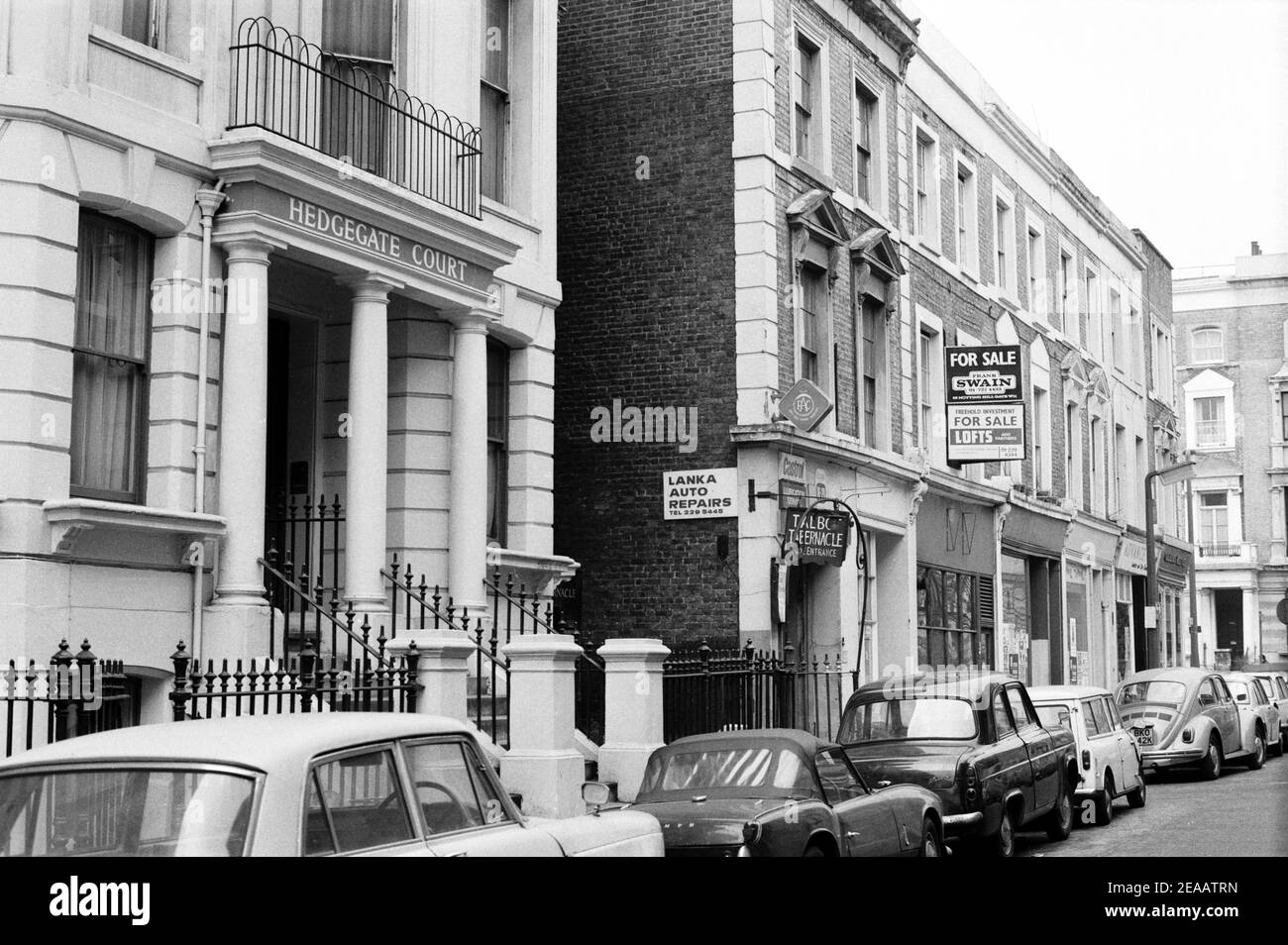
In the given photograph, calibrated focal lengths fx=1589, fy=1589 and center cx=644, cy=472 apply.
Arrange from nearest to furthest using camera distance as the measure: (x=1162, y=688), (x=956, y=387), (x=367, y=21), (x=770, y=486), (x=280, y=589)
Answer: (x=280, y=589) < (x=367, y=21) < (x=770, y=486) < (x=1162, y=688) < (x=956, y=387)

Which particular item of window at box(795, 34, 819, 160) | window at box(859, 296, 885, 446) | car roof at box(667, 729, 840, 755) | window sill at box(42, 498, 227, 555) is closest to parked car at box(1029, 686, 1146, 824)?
car roof at box(667, 729, 840, 755)

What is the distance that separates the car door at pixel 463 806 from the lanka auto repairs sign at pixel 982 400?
66.8ft

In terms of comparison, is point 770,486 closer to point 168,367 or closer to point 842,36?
point 842,36

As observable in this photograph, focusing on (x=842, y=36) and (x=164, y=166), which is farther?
(x=842, y=36)

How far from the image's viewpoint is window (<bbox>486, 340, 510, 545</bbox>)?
61.2 feet

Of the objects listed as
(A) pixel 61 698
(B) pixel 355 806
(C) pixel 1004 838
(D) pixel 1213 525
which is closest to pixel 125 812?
(B) pixel 355 806

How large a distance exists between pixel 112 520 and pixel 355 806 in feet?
22.8

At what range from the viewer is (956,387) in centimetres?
2698

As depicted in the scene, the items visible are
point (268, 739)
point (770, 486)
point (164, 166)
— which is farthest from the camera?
point (770, 486)

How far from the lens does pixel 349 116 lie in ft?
52.2

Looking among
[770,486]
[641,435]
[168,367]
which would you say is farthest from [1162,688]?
[168,367]

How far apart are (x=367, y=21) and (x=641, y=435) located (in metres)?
7.57

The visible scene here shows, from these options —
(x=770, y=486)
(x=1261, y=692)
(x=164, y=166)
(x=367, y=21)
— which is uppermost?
(x=367, y=21)
